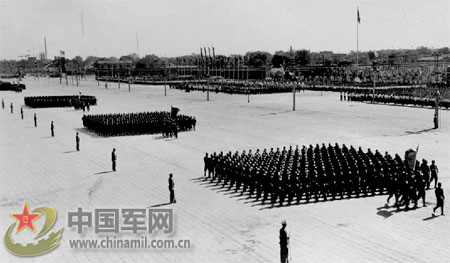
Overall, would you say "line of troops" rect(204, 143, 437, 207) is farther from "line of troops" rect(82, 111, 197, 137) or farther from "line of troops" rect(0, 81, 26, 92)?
"line of troops" rect(0, 81, 26, 92)

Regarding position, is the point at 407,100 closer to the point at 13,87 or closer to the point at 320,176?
the point at 320,176

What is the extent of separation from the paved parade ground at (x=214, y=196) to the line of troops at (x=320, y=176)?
557mm

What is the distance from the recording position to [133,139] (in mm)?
28172

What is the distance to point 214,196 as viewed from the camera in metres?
15.9

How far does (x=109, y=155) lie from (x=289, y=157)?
936 cm

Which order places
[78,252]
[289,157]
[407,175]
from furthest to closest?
[289,157]
[407,175]
[78,252]

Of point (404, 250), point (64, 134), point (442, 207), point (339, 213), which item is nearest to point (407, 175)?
point (442, 207)

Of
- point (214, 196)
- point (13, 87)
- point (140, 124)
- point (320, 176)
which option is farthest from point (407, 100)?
point (13, 87)

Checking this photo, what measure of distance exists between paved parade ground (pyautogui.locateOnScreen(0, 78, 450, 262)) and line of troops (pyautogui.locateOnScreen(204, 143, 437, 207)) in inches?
21.9

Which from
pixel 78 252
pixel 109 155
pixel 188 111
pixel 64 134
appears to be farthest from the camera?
pixel 188 111

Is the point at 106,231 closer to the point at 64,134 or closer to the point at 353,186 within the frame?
the point at 353,186

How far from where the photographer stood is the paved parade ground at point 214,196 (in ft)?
36.8

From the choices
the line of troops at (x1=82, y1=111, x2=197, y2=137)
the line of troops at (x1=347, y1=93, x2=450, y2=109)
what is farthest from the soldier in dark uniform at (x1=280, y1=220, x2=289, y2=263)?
the line of troops at (x1=347, y1=93, x2=450, y2=109)

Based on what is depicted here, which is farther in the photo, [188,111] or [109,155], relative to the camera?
[188,111]
